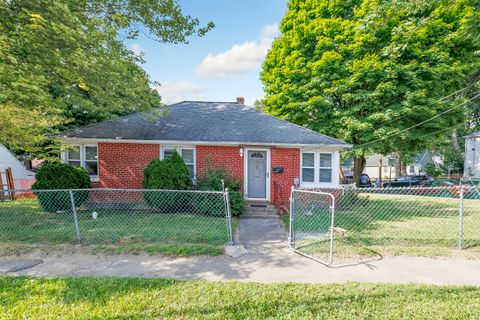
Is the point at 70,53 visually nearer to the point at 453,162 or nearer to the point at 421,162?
the point at 453,162

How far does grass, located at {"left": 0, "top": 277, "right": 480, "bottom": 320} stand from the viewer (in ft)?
10.5

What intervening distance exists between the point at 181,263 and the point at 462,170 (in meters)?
31.6

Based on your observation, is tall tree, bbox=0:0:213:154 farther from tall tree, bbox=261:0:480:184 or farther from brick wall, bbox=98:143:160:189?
tall tree, bbox=261:0:480:184

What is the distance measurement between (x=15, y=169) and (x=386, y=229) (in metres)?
21.2

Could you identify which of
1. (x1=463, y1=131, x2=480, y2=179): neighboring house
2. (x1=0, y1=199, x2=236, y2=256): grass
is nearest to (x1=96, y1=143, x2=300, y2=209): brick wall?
(x1=0, y1=199, x2=236, y2=256): grass

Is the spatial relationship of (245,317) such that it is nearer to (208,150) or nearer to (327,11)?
(208,150)

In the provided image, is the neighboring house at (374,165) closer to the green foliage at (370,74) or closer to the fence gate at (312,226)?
the green foliage at (370,74)

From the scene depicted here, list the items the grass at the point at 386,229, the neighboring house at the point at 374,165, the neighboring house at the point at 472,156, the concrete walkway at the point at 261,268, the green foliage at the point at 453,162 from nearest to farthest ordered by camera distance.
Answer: the concrete walkway at the point at 261,268
the grass at the point at 386,229
the neighboring house at the point at 472,156
the green foliage at the point at 453,162
the neighboring house at the point at 374,165

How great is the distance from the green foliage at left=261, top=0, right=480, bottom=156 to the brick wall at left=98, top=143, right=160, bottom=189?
9.09 metres

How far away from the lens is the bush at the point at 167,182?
8.75 metres

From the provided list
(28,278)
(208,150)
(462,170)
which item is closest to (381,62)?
(208,150)

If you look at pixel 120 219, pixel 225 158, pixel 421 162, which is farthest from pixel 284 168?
pixel 421 162

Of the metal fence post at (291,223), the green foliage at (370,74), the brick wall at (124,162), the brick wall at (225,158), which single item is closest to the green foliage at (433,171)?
the green foliage at (370,74)

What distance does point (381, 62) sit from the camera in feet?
43.9
